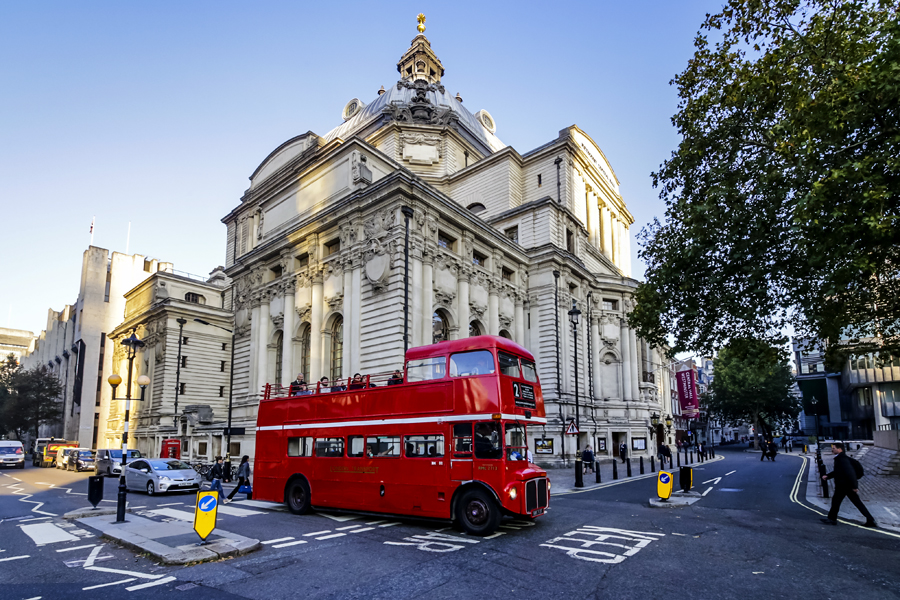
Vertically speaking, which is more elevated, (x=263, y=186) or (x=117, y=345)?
(x=263, y=186)

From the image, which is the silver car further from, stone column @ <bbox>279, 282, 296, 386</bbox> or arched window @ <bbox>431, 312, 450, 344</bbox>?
arched window @ <bbox>431, 312, 450, 344</bbox>

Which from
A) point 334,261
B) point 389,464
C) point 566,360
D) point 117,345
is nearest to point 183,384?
point 117,345

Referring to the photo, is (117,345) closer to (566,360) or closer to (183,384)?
(183,384)

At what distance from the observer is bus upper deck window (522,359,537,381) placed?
13333 mm

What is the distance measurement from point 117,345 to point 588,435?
52116mm

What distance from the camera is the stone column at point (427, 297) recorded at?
29.0 metres

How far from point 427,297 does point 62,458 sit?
32.2 m

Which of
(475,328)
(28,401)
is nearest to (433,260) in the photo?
(475,328)

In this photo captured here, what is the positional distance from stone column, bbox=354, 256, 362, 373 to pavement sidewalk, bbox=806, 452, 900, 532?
66.4 feet

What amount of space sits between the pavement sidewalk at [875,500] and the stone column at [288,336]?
88.1 feet

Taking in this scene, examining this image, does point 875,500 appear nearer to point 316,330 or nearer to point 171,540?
point 171,540

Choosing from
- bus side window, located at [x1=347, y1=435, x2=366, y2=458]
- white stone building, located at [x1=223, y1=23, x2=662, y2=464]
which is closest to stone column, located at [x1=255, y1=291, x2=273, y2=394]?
white stone building, located at [x1=223, y1=23, x2=662, y2=464]

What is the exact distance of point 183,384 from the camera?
5088 cm

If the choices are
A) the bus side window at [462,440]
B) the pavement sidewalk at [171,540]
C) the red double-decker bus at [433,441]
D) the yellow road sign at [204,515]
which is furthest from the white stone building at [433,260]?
the yellow road sign at [204,515]
